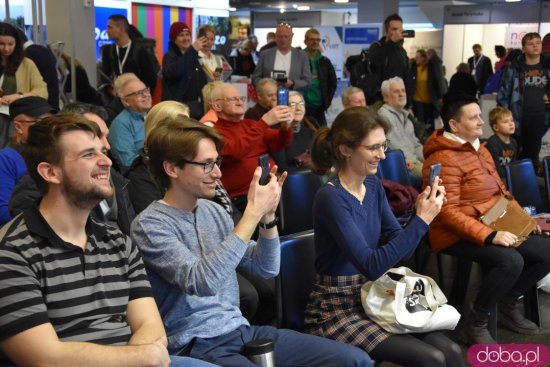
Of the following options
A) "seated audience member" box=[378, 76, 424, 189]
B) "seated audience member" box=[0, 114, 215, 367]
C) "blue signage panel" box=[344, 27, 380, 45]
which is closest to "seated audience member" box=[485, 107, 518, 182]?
"seated audience member" box=[378, 76, 424, 189]

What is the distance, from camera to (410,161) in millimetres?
5184

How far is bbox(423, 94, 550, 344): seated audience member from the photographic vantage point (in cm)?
336

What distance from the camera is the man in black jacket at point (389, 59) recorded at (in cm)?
667

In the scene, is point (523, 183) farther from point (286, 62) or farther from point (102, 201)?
point (286, 62)

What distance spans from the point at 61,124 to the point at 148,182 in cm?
125

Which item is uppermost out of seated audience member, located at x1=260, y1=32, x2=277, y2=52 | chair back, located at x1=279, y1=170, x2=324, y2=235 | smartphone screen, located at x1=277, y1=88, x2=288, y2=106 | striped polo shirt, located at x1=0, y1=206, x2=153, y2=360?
seated audience member, located at x1=260, y1=32, x2=277, y2=52

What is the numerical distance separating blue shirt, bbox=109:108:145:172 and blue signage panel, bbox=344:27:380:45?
306 inches

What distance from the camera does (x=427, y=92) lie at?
32.6 feet

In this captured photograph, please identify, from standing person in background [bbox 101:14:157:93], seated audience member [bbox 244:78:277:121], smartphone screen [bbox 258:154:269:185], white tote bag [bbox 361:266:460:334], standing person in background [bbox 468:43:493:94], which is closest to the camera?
smartphone screen [bbox 258:154:269:185]

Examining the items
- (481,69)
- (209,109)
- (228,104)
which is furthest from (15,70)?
(481,69)

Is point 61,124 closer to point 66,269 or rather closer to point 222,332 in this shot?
point 66,269

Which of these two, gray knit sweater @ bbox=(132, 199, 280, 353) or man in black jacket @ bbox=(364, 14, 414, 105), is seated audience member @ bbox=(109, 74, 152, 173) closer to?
gray knit sweater @ bbox=(132, 199, 280, 353)

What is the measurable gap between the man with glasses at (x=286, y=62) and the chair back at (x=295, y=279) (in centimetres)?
425

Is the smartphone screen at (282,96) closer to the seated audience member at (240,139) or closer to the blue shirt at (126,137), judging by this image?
the seated audience member at (240,139)
